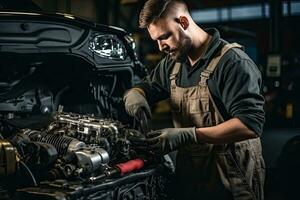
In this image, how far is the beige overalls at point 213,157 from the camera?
1840 mm

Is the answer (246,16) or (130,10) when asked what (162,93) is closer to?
(130,10)

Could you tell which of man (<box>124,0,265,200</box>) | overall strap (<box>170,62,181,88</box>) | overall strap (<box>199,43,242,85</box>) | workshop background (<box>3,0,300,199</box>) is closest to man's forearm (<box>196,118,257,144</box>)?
man (<box>124,0,265,200</box>)

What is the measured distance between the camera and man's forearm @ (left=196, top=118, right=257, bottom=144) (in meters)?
1.68

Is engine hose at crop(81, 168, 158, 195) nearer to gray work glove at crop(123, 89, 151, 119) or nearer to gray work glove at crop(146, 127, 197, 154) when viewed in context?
gray work glove at crop(146, 127, 197, 154)

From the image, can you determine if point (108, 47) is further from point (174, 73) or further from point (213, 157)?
point (213, 157)

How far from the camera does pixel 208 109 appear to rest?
1834 millimetres

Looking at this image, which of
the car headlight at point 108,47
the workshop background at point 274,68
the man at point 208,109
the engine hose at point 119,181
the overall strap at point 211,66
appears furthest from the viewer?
the workshop background at point 274,68

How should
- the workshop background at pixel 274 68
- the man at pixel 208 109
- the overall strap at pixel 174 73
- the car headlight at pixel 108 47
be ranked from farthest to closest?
the workshop background at pixel 274 68 < the car headlight at pixel 108 47 < the overall strap at pixel 174 73 < the man at pixel 208 109

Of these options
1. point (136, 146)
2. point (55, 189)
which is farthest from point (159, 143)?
point (55, 189)

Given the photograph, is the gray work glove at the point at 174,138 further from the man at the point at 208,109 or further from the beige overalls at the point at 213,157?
the beige overalls at the point at 213,157

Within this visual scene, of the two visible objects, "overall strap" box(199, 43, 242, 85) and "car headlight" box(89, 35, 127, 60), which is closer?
"overall strap" box(199, 43, 242, 85)

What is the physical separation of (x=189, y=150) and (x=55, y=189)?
2.14 ft

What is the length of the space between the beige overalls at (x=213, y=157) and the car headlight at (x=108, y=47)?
1.77 ft

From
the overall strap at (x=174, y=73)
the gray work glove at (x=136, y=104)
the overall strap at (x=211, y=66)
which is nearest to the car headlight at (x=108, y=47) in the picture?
the gray work glove at (x=136, y=104)
